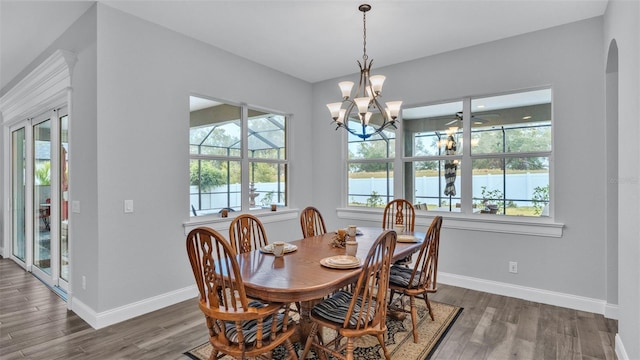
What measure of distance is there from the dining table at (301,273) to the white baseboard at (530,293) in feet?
4.51

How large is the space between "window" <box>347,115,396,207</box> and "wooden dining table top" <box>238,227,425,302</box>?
1883mm

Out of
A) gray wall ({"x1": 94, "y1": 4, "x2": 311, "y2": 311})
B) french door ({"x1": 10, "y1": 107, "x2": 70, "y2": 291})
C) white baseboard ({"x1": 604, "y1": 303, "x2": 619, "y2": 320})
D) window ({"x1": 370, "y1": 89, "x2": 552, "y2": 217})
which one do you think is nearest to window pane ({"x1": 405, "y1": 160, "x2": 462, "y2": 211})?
window ({"x1": 370, "y1": 89, "x2": 552, "y2": 217})

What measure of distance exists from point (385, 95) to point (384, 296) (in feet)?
10.4

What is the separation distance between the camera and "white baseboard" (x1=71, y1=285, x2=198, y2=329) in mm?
2791

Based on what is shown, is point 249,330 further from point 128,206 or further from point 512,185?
point 512,185

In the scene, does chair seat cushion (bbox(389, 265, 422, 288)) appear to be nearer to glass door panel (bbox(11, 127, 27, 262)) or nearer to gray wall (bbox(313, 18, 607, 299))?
gray wall (bbox(313, 18, 607, 299))

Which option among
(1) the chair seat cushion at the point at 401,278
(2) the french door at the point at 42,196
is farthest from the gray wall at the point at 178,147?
(1) the chair seat cushion at the point at 401,278

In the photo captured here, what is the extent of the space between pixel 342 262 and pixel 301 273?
296mm

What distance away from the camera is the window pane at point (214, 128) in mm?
3680

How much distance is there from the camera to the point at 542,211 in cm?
344

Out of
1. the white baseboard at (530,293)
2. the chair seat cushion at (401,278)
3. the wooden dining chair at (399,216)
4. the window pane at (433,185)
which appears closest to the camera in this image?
the chair seat cushion at (401,278)

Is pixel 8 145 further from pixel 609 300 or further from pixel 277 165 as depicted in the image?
pixel 609 300

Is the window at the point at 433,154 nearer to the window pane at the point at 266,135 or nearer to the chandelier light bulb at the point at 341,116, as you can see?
the chandelier light bulb at the point at 341,116

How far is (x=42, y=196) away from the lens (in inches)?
176
